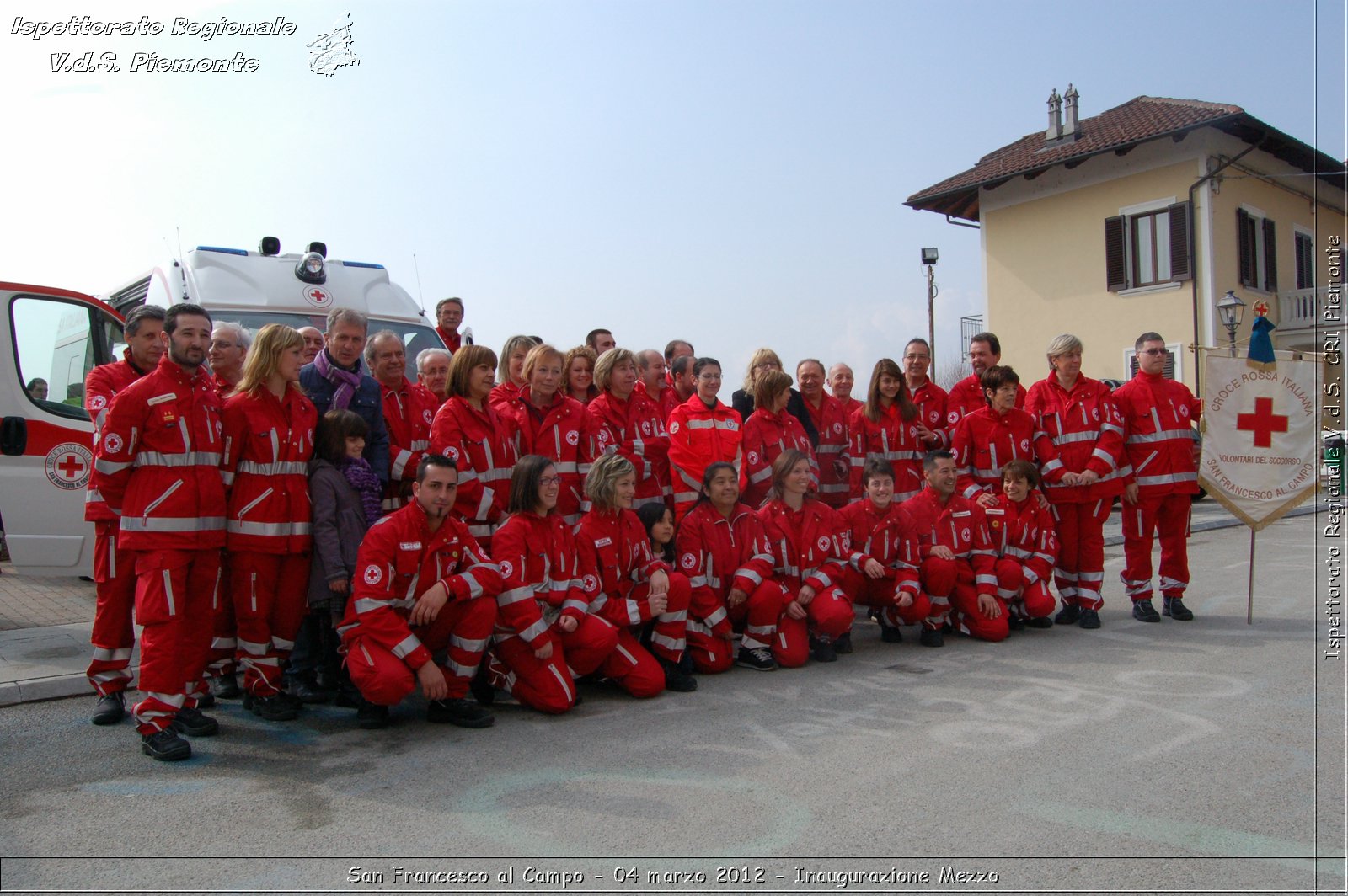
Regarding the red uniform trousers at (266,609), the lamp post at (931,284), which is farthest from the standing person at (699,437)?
the lamp post at (931,284)

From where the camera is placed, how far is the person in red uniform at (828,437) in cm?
816

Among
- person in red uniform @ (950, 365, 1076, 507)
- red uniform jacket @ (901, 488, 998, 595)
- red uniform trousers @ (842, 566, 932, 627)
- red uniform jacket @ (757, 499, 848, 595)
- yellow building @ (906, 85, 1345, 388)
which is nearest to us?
red uniform jacket @ (757, 499, 848, 595)

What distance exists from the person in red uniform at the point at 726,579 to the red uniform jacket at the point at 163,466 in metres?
2.83

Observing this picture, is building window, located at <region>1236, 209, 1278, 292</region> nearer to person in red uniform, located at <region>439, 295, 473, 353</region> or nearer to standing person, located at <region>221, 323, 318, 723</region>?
person in red uniform, located at <region>439, 295, 473, 353</region>

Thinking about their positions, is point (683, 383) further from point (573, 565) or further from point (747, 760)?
point (747, 760)

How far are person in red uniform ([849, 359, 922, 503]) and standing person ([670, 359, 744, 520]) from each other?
4.48 ft

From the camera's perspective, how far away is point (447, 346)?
9.13 metres

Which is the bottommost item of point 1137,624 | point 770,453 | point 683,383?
point 1137,624

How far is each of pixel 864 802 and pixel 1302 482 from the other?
5775 millimetres

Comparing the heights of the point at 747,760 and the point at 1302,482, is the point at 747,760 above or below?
below

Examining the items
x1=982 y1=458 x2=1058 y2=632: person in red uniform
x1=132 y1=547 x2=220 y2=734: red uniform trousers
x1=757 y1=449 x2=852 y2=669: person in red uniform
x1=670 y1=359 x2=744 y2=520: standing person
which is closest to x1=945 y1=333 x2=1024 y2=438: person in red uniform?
x1=982 y1=458 x2=1058 y2=632: person in red uniform

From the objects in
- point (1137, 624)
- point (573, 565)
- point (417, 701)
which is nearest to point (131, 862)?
point (417, 701)

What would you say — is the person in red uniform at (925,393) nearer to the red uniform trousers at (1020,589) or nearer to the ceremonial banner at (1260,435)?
the red uniform trousers at (1020,589)

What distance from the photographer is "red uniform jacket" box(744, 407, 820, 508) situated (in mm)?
7426
